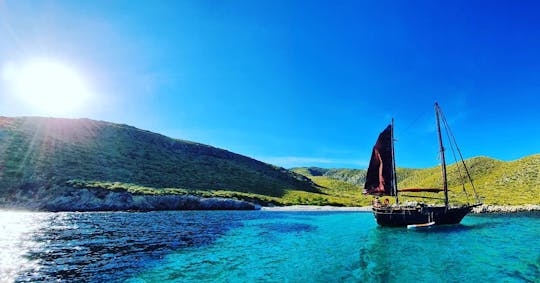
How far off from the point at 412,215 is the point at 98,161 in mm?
107377

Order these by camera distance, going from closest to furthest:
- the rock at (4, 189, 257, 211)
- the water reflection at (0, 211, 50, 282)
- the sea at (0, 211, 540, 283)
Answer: the sea at (0, 211, 540, 283), the water reflection at (0, 211, 50, 282), the rock at (4, 189, 257, 211)

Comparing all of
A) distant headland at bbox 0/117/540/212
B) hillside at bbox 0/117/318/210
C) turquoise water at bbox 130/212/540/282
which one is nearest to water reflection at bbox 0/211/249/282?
turquoise water at bbox 130/212/540/282

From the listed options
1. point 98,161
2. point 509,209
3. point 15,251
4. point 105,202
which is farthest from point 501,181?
point 98,161

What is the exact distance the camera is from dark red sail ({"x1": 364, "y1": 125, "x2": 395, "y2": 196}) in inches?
1917

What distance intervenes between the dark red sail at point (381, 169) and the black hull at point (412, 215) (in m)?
3.13

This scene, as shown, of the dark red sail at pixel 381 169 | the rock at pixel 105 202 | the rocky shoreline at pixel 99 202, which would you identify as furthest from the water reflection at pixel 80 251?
the rocky shoreline at pixel 99 202

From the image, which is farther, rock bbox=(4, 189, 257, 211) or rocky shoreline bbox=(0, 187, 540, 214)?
rock bbox=(4, 189, 257, 211)

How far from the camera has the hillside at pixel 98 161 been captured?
3186 inches

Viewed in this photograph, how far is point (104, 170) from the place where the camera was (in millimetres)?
103812

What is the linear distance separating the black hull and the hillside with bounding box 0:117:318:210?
76.9 meters

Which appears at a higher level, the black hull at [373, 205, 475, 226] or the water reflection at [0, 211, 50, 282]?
the black hull at [373, 205, 475, 226]

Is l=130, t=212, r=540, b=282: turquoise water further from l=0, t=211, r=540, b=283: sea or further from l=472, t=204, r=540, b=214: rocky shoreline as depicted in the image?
l=472, t=204, r=540, b=214: rocky shoreline

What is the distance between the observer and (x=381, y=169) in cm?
4912

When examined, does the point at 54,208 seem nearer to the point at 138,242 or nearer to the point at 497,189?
the point at 138,242
